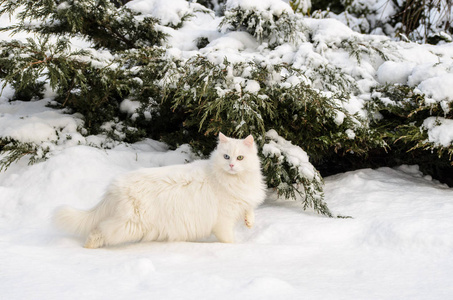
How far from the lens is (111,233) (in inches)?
104

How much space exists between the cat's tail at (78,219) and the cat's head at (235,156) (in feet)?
2.92

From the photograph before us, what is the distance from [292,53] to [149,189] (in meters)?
2.31

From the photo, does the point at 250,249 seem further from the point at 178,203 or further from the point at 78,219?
the point at 78,219

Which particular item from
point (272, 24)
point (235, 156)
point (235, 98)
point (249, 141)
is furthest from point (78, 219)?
point (272, 24)

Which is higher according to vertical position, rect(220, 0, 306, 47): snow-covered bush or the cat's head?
rect(220, 0, 306, 47): snow-covered bush

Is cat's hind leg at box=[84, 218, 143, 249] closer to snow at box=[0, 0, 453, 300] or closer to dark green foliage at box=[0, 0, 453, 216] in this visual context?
snow at box=[0, 0, 453, 300]

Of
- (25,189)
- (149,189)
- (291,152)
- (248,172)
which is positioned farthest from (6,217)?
(291,152)

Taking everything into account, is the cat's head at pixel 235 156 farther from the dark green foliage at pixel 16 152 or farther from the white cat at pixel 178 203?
the dark green foliage at pixel 16 152

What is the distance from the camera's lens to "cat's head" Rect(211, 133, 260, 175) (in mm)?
2922

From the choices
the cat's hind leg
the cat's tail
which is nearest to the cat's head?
the cat's hind leg

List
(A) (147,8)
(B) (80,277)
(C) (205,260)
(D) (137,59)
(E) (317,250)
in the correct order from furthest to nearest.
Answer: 1. (A) (147,8)
2. (D) (137,59)
3. (E) (317,250)
4. (C) (205,260)
5. (B) (80,277)

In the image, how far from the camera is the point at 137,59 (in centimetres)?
379

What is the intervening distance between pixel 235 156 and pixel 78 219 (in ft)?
3.88

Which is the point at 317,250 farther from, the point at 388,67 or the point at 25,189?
the point at 25,189
